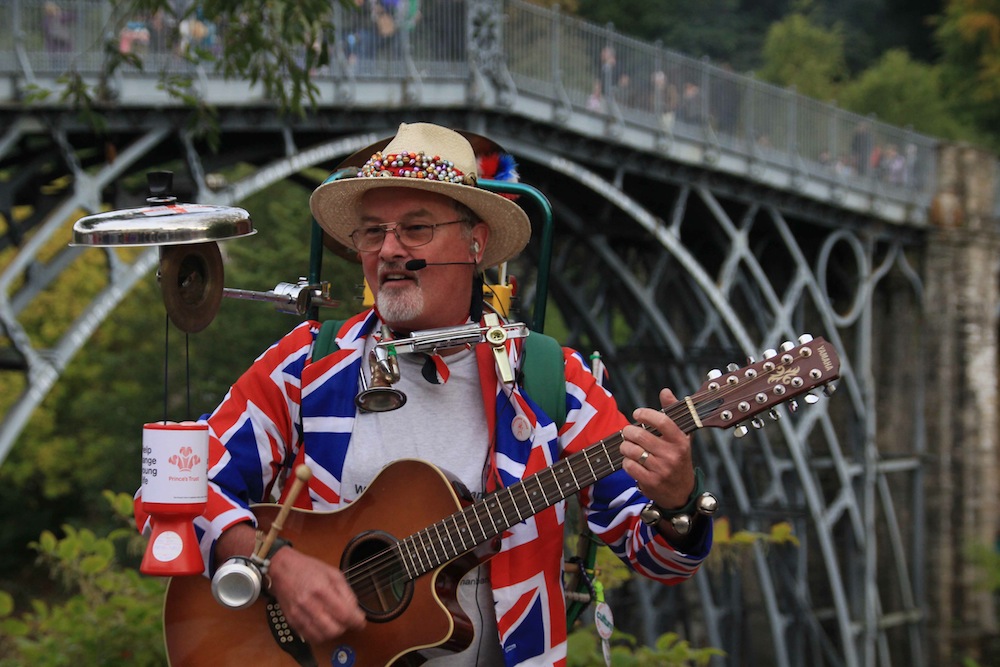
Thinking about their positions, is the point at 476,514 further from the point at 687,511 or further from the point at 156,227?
the point at 156,227

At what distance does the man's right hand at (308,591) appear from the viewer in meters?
3.07

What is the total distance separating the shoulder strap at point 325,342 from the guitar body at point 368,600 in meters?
0.35

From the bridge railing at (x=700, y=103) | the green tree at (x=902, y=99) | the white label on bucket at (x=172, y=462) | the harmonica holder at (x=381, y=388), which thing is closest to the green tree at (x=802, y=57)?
the green tree at (x=902, y=99)

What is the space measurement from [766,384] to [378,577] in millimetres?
934

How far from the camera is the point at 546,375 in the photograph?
3307 millimetres

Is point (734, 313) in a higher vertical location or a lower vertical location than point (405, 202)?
lower

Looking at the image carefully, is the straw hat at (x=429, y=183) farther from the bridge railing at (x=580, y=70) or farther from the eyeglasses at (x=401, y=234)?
the bridge railing at (x=580, y=70)

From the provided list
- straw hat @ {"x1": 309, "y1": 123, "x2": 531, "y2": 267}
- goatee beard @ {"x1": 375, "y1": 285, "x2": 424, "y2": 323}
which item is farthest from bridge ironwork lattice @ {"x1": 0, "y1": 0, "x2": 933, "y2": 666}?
goatee beard @ {"x1": 375, "y1": 285, "x2": 424, "y2": 323}

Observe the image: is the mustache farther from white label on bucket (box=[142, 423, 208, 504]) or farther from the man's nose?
white label on bucket (box=[142, 423, 208, 504])

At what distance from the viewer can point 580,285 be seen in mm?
17094

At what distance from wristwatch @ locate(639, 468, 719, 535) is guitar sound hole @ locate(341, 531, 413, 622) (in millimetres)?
552

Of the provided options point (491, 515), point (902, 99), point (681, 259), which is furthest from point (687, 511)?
point (902, 99)

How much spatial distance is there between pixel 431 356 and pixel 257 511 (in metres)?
0.52

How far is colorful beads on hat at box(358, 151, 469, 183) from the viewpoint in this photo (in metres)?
3.31
